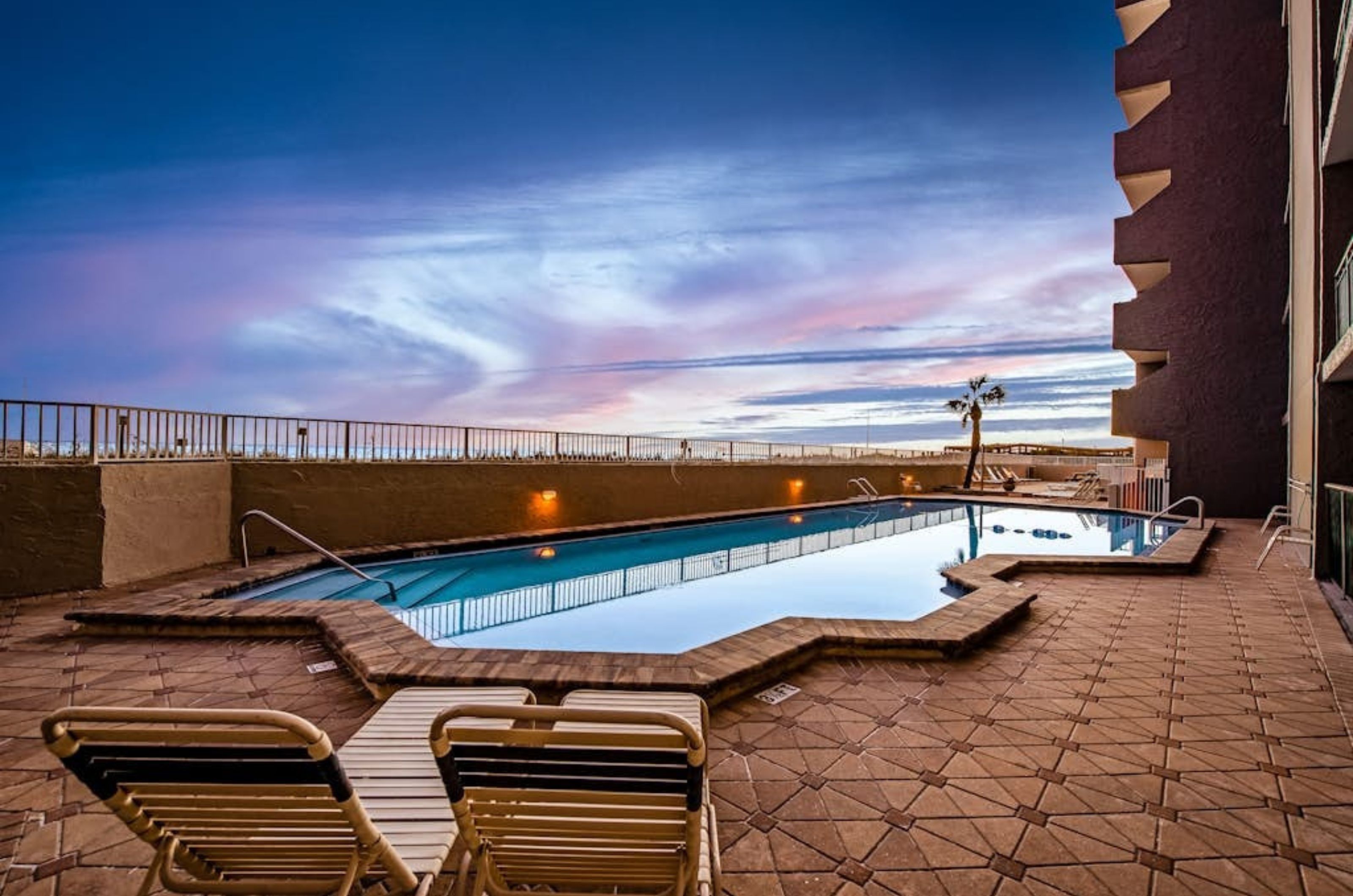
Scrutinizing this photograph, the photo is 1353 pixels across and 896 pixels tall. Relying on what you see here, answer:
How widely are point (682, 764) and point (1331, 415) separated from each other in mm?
9527

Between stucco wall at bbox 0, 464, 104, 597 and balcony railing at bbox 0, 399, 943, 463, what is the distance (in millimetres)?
277

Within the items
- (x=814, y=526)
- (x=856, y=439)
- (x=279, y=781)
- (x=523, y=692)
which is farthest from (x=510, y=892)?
(x=856, y=439)

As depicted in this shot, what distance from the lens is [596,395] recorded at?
26.8m

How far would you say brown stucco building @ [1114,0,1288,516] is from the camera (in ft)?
43.6

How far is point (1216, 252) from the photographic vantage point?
46.1 feet

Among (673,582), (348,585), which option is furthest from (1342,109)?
(348,585)

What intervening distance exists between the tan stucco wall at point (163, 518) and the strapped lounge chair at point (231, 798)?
697 centimetres

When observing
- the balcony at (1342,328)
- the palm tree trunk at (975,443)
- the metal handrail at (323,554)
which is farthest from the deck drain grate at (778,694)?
the palm tree trunk at (975,443)

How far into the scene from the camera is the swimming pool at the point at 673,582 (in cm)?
618

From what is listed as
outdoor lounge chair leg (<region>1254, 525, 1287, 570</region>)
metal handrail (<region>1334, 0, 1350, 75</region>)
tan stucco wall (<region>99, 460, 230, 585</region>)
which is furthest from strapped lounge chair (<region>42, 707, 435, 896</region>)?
outdoor lounge chair leg (<region>1254, 525, 1287, 570</region>)

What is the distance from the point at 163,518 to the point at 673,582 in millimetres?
6735

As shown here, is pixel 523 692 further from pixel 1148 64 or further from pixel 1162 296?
pixel 1148 64

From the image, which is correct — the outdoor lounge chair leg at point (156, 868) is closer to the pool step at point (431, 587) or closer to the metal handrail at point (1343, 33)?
the pool step at point (431, 587)

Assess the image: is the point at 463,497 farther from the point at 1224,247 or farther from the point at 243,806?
the point at 1224,247
